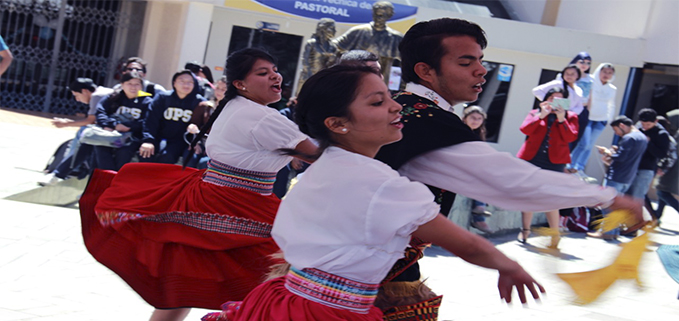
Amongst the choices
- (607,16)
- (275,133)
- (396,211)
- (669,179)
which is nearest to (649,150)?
(669,179)

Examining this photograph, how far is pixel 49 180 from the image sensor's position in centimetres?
740

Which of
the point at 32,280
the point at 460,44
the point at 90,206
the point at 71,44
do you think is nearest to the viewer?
the point at 460,44

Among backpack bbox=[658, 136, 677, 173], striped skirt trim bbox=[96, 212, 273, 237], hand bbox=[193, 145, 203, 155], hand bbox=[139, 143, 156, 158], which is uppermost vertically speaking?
backpack bbox=[658, 136, 677, 173]

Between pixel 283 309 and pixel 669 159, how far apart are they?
9.17 metres

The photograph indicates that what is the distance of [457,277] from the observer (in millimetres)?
6688

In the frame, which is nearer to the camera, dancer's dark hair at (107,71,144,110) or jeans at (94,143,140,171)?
jeans at (94,143,140,171)

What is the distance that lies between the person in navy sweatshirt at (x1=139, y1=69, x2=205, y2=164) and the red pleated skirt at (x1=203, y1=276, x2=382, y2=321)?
5478 mm

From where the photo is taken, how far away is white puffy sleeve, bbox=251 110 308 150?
356 centimetres

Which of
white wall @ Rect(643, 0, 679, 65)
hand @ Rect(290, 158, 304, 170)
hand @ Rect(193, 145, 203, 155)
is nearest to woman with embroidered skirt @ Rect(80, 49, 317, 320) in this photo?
hand @ Rect(290, 158, 304, 170)

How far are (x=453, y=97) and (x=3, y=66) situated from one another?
660cm

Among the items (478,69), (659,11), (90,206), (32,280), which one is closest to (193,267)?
(90,206)

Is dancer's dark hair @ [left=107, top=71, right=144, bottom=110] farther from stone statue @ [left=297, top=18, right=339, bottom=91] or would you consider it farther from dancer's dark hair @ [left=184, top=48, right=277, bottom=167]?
dancer's dark hair @ [left=184, top=48, right=277, bottom=167]

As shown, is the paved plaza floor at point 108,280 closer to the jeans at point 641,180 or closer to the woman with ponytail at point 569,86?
the jeans at point 641,180

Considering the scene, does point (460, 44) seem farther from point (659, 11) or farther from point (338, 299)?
point (659, 11)
